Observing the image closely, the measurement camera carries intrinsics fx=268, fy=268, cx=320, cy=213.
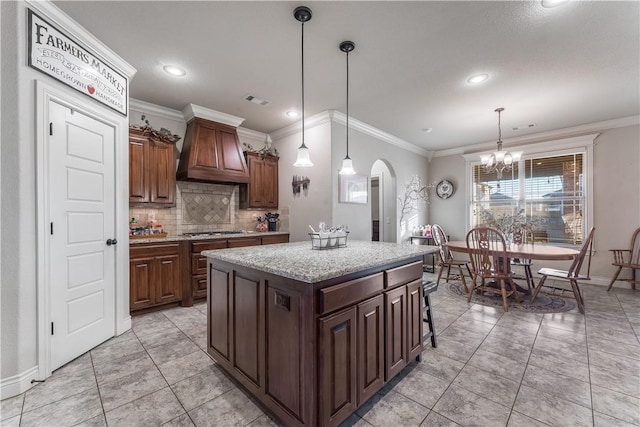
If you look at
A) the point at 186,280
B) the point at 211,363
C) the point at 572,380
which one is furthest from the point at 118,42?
the point at 572,380

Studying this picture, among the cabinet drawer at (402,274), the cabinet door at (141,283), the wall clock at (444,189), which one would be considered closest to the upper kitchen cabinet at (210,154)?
the cabinet door at (141,283)

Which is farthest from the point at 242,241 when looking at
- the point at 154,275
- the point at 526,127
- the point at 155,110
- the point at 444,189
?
the point at 526,127

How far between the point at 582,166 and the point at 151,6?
6626 millimetres

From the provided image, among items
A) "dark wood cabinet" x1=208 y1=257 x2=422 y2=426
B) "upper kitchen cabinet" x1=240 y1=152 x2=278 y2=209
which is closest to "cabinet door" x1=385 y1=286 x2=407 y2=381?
"dark wood cabinet" x1=208 y1=257 x2=422 y2=426

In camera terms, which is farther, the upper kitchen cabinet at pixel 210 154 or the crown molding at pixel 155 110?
the upper kitchen cabinet at pixel 210 154

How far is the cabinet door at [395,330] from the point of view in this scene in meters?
1.80

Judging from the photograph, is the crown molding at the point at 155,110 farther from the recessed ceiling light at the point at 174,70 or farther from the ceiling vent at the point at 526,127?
the ceiling vent at the point at 526,127

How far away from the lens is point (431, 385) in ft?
6.25

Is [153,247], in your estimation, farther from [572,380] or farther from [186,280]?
[572,380]

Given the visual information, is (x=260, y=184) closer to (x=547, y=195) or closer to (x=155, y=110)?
(x=155, y=110)

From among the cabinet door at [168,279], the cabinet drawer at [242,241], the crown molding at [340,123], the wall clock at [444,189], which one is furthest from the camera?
the wall clock at [444,189]

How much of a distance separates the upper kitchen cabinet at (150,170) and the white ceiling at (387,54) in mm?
592

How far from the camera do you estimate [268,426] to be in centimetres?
154

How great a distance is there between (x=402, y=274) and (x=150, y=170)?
3.43m
